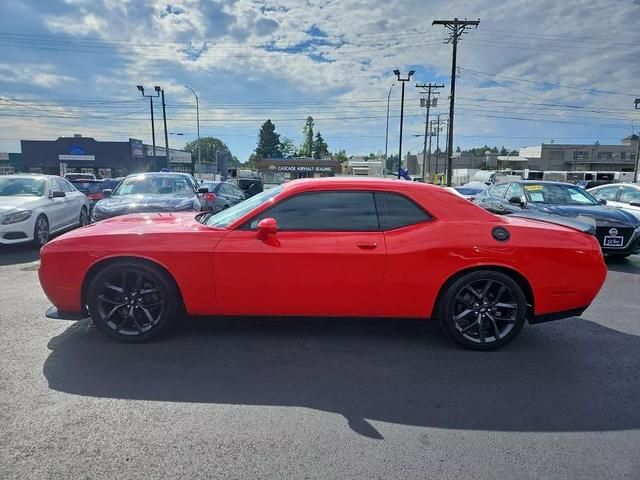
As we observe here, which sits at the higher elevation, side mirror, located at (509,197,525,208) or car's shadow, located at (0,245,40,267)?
side mirror, located at (509,197,525,208)

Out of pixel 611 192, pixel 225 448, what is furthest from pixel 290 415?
pixel 611 192

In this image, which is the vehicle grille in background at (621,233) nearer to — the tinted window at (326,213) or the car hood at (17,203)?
the tinted window at (326,213)

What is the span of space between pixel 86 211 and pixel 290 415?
34.9 feet

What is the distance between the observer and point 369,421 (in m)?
2.64

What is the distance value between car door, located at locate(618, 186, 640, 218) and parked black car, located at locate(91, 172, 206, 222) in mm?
9664

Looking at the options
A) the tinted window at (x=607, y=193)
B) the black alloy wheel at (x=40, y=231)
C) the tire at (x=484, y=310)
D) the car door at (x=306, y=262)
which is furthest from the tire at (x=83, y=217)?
the tinted window at (x=607, y=193)

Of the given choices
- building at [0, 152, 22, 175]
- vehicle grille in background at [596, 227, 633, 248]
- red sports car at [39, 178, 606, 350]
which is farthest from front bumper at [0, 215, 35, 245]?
building at [0, 152, 22, 175]

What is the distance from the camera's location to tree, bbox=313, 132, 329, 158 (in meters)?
97.6

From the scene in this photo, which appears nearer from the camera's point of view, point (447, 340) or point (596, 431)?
point (596, 431)

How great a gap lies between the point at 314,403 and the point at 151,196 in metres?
7.09

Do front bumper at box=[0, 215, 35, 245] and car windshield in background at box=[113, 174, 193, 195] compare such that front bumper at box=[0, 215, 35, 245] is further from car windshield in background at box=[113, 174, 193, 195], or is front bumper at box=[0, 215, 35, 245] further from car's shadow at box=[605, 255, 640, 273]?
car's shadow at box=[605, 255, 640, 273]

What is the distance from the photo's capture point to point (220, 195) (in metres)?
12.8

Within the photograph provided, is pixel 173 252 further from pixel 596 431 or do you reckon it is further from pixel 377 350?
pixel 596 431

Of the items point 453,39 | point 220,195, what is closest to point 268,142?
point 453,39
